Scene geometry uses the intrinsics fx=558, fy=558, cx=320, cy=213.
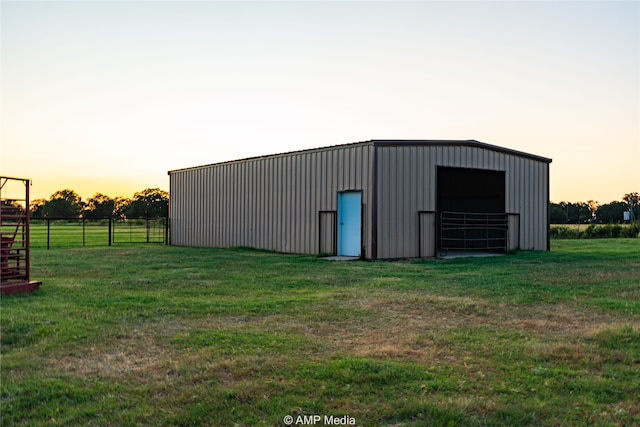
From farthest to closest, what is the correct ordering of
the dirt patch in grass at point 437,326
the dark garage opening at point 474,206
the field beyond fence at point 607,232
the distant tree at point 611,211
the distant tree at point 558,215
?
the distant tree at point 611,211 < the distant tree at point 558,215 < the field beyond fence at point 607,232 < the dark garage opening at point 474,206 < the dirt patch in grass at point 437,326

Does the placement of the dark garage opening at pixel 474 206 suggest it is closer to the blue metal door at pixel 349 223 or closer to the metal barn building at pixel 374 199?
the metal barn building at pixel 374 199

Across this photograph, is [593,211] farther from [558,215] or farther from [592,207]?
[558,215]

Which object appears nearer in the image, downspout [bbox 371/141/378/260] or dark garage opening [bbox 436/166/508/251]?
downspout [bbox 371/141/378/260]

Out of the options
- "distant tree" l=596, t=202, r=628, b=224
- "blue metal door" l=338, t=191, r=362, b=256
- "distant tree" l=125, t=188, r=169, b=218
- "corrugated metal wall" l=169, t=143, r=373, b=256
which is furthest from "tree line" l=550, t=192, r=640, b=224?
"blue metal door" l=338, t=191, r=362, b=256

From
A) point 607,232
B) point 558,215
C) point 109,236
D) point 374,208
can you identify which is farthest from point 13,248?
point 558,215

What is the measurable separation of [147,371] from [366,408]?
2193 millimetres

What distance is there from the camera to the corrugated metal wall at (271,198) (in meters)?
18.8

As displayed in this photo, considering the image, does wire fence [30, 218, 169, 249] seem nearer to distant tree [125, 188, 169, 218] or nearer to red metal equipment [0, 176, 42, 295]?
red metal equipment [0, 176, 42, 295]

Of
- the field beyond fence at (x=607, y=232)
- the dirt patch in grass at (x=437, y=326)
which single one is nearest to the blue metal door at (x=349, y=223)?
the dirt patch in grass at (x=437, y=326)

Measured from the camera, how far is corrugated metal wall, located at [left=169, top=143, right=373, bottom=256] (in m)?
18.8

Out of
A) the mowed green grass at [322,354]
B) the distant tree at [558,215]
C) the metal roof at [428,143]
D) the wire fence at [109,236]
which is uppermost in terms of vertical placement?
the metal roof at [428,143]

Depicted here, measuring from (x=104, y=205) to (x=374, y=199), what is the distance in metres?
83.4

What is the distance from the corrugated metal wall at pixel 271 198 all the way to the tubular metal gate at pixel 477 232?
4058 millimetres

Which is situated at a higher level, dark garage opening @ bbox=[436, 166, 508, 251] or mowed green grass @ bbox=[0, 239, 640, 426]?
dark garage opening @ bbox=[436, 166, 508, 251]
